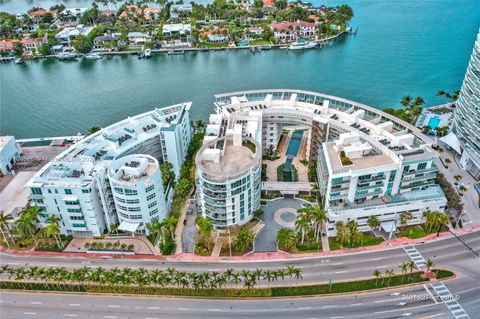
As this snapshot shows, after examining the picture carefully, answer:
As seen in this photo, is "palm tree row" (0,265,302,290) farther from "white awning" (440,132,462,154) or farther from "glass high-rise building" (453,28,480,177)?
"white awning" (440,132,462,154)

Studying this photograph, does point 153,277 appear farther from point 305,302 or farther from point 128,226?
point 305,302

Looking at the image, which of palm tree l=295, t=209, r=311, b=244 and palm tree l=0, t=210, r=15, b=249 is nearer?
palm tree l=295, t=209, r=311, b=244

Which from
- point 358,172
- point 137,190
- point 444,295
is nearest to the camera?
point 444,295

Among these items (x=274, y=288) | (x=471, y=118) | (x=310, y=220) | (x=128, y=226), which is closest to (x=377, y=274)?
(x=310, y=220)

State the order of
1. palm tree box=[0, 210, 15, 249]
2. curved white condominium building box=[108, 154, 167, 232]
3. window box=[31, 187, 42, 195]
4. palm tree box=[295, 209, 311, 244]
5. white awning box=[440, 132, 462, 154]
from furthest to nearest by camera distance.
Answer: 1. white awning box=[440, 132, 462, 154]
2. palm tree box=[0, 210, 15, 249]
3. window box=[31, 187, 42, 195]
4. curved white condominium building box=[108, 154, 167, 232]
5. palm tree box=[295, 209, 311, 244]

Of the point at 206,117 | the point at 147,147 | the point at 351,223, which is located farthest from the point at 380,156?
the point at 206,117

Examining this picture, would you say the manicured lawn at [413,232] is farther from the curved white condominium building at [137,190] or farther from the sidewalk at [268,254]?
the curved white condominium building at [137,190]

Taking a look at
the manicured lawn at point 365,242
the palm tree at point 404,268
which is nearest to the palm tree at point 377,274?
the palm tree at point 404,268

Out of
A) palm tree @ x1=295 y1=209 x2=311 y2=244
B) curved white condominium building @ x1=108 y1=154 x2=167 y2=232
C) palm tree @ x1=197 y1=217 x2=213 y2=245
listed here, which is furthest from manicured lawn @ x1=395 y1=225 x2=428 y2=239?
curved white condominium building @ x1=108 y1=154 x2=167 y2=232
